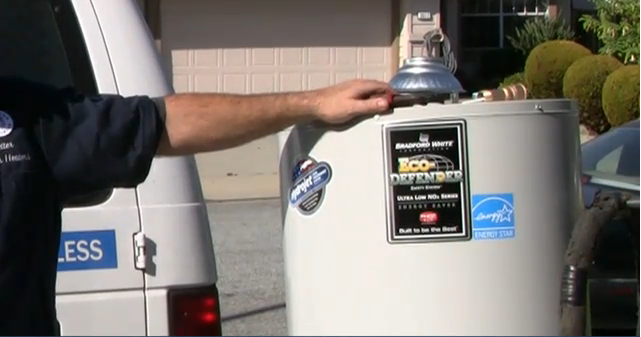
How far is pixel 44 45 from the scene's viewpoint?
298cm

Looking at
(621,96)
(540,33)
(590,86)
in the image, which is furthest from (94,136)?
(540,33)

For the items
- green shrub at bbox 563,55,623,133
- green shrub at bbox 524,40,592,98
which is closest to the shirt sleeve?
green shrub at bbox 563,55,623,133

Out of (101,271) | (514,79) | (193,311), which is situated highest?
(101,271)

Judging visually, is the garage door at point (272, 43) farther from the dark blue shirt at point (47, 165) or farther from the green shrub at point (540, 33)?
the dark blue shirt at point (47, 165)

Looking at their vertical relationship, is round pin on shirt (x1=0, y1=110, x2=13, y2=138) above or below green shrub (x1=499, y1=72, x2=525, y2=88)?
above

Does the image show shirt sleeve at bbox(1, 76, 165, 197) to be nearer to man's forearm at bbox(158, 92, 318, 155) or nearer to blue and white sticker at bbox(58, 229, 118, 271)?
man's forearm at bbox(158, 92, 318, 155)

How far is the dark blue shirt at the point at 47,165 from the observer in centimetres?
259

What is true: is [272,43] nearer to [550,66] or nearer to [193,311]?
[550,66]

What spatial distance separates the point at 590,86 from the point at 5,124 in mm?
15095

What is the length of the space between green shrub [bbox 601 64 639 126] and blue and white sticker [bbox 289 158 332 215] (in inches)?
530

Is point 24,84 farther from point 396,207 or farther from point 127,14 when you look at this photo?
point 396,207

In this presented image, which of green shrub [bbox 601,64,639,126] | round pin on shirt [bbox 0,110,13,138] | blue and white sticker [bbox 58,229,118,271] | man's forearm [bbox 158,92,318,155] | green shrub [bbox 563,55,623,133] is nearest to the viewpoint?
round pin on shirt [bbox 0,110,13,138]

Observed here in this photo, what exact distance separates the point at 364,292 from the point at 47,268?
0.74 meters

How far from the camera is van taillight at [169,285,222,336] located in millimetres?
2879
